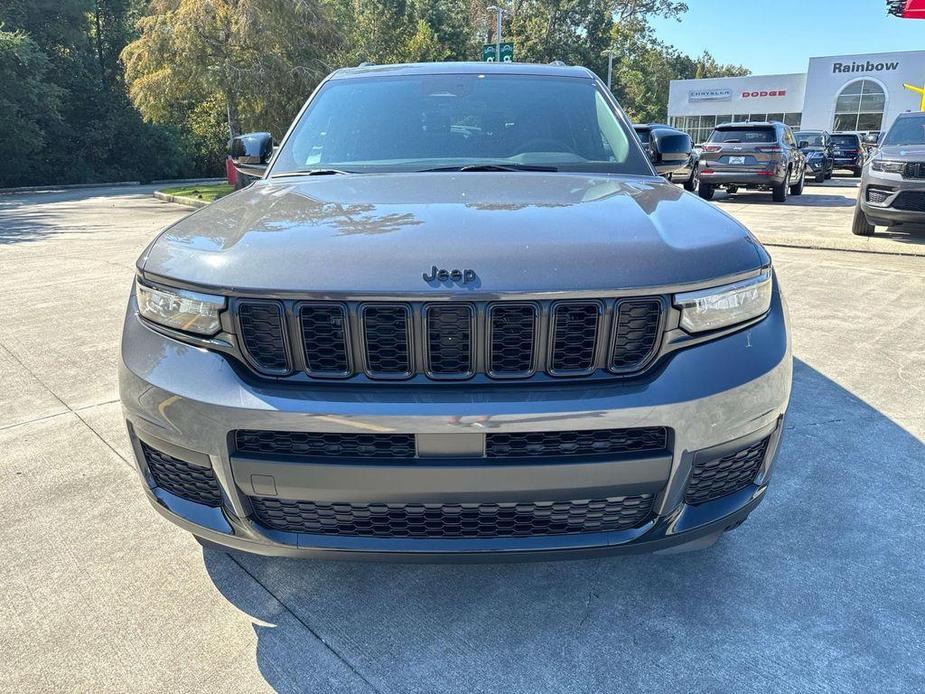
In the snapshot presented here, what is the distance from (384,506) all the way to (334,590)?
0.76 metres

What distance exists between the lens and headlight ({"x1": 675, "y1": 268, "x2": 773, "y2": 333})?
1.80m

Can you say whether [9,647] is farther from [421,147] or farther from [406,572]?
[421,147]

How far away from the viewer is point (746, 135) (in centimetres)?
1495

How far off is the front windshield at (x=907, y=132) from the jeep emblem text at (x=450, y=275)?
9425mm

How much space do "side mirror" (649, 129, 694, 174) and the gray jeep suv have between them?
150cm

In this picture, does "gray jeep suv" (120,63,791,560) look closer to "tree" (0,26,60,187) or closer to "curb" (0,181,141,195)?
"tree" (0,26,60,187)

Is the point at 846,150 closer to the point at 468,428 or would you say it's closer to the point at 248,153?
the point at 248,153

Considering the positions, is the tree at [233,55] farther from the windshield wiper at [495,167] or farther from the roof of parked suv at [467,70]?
the windshield wiper at [495,167]

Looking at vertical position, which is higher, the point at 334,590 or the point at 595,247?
the point at 595,247

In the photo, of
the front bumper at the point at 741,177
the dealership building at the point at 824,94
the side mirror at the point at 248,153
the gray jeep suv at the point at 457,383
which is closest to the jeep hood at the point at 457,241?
the gray jeep suv at the point at 457,383

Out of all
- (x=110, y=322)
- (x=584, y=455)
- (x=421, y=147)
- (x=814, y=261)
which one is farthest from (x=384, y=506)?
(x=814, y=261)

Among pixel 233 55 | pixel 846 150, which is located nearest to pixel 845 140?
pixel 846 150

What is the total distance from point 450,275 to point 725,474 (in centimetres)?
97

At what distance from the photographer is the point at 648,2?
185ft
